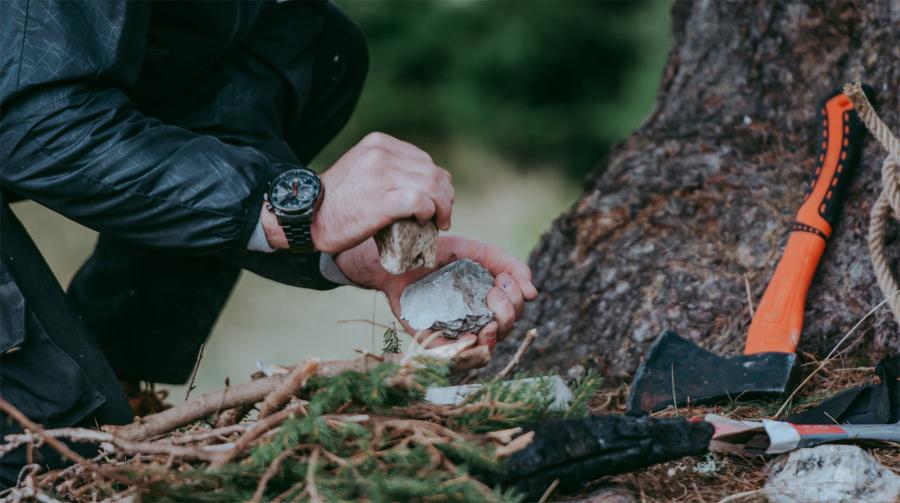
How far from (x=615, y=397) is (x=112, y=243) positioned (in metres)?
1.67


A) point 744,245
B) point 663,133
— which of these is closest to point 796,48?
point 663,133

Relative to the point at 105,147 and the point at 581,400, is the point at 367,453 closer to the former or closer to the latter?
the point at 581,400

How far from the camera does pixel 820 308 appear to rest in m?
2.50

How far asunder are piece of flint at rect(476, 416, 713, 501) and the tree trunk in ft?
3.03

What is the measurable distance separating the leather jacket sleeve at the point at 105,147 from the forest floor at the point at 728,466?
3.43 feet

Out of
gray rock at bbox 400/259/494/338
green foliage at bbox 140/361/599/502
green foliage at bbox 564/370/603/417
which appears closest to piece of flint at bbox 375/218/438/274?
gray rock at bbox 400/259/494/338

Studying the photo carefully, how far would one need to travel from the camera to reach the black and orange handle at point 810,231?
95.3 inches

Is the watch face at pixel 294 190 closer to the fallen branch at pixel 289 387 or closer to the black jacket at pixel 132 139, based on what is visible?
the black jacket at pixel 132 139

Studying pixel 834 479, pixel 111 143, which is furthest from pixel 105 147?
pixel 834 479

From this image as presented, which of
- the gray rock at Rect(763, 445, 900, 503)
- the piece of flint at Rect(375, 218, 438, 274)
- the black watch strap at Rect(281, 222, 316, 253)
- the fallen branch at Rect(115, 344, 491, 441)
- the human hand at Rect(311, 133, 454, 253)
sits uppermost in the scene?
the human hand at Rect(311, 133, 454, 253)

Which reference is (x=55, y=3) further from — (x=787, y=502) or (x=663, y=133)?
(x=663, y=133)

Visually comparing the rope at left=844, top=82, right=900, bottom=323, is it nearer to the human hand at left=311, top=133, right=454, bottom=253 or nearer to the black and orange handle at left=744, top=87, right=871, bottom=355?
the black and orange handle at left=744, top=87, right=871, bottom=355

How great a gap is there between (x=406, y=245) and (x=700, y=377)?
2.94 ft

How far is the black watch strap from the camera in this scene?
2.05 m
